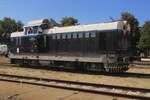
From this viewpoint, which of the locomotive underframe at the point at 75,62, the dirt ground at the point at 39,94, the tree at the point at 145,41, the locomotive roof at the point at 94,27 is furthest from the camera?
the tree at the point at 145,41

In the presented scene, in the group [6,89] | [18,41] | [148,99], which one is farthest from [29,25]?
[148,99]

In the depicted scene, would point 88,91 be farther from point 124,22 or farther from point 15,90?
point 124,22

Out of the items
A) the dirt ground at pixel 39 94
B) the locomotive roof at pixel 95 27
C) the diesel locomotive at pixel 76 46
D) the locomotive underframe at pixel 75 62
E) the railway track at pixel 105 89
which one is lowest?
the dirt ground at pixel 39 94

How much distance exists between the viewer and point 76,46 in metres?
20.3

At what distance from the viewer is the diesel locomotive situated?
59.4 ft

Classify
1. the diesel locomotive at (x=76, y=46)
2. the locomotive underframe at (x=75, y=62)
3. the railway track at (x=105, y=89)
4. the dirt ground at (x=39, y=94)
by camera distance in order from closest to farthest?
the railway track at (x=105, y=89)
the dirt ground at (x=39, y=94)
the locomotive underframe at (x=75, y=62)
the diesel locomotive at (x=76, y=46)

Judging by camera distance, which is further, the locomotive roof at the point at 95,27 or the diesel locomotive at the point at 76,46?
the locomotive roof at the point at 95,27

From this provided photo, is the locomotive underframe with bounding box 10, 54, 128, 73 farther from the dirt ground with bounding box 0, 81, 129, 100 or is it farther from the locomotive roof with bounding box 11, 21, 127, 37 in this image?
the dirt ground with bounding box 0, 81, 129, 100

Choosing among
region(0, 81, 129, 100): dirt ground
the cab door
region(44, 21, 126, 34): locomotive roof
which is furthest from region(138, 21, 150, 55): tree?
region(0, 81, 129, 100): dirt ground

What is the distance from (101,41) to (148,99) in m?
9.27

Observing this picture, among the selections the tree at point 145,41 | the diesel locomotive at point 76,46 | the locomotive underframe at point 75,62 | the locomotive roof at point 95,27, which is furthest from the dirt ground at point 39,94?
the tree at point 145,41

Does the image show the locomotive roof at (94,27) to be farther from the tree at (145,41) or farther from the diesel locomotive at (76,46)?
the tree at (145,41)

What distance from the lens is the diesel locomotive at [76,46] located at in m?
18.1

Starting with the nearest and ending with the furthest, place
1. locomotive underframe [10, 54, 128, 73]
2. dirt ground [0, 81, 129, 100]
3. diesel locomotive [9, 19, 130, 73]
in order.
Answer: dirt ground [0, 81, 129, 100] < locomotive underframe [10, 54, 128, 73] < diesel locomotive [9, 19, 130, 73]
